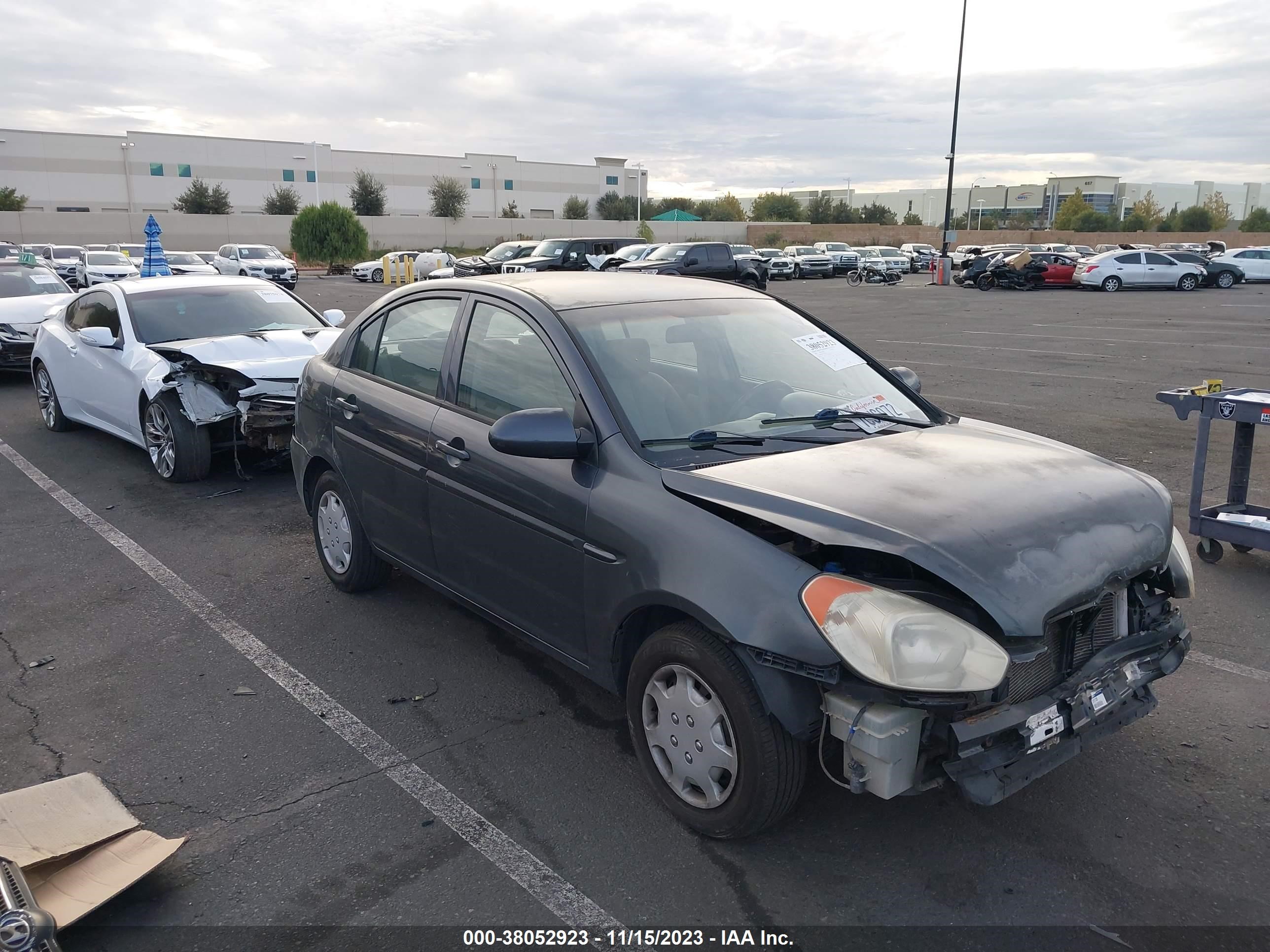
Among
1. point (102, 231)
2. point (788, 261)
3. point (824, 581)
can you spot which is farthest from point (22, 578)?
point (102, 231)

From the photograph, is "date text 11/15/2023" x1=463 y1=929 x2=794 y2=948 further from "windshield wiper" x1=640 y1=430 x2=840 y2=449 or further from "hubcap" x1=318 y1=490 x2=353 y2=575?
"hubcap" x1=318 y1=490 x2=353 y2=575

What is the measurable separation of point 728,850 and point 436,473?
1960 mm

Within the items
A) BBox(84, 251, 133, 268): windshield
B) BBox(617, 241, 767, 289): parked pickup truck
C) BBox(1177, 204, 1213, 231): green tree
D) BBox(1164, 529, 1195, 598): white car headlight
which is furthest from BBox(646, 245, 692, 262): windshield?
BBox(1177, 204, 1213, 231): green tree

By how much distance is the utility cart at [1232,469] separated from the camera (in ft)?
16.8

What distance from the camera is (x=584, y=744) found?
3664 mm

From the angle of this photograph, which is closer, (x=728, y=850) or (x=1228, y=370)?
(x=728, y=850)

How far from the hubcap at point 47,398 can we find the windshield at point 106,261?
21470 millimetres

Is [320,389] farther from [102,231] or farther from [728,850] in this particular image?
[102,231]

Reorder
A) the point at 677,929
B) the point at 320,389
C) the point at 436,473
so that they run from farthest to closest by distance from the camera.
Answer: the point at 320,389 < the point at 436,473 < the point at 677,929

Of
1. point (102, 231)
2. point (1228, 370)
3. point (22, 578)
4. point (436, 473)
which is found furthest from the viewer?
point (102, 231)

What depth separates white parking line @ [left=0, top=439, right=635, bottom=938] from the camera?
2.78 metres

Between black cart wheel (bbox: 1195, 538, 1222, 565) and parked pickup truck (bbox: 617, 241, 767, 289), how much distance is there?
2110 cm

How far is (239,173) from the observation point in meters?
81.2

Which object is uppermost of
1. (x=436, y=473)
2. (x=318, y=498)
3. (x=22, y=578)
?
(x=436, y=473)
